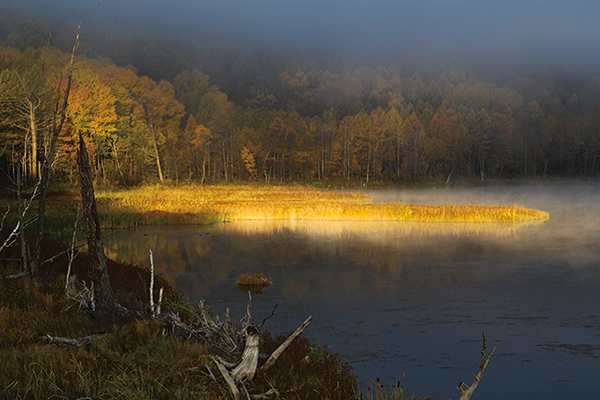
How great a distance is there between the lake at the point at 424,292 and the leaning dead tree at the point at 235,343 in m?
2.77

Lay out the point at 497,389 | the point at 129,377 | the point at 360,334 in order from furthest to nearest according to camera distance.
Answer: the point at 360,334 < the point at 497,389 < the point at 129,377

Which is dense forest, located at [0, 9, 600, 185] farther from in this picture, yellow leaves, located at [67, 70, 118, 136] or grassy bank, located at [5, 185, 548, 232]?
grassy bank, located at [5, 185, 548, 232]

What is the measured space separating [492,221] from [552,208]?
1296 centimetres

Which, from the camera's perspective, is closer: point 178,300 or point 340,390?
point 340,390

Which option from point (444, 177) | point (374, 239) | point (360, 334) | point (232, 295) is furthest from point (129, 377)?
point (444, 177)

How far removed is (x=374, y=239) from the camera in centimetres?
2806

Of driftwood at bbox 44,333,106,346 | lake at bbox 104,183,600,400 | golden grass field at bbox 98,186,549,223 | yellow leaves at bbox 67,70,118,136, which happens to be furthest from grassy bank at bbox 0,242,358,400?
yellow leaves at bbox 67,70,118,136

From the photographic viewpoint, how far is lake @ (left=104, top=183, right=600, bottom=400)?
33.3 ft

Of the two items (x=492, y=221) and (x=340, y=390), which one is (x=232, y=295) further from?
(x=492, y=221)

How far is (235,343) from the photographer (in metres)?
7.83

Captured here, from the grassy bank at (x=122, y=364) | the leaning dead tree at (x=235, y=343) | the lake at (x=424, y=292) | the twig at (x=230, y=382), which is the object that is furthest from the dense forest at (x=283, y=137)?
the twig at (x=230, y=382)

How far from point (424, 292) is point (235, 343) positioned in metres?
9.61

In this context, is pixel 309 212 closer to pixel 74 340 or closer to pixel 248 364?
pixel 74 340

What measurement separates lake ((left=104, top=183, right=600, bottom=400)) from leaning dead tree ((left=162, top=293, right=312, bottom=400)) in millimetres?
2772
